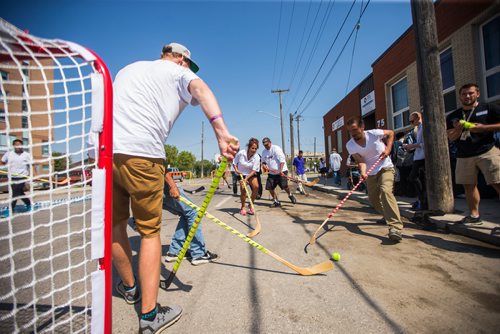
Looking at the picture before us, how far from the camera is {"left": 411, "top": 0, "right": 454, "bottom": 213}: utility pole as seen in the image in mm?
4527

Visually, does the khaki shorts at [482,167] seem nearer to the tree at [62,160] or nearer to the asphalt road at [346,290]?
the asphalt road at [346,290]

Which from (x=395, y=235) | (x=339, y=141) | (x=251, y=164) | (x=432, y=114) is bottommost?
(x=395, y=235)

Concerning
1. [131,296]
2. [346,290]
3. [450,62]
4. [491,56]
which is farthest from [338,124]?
[131,296]

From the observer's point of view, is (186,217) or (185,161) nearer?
(186,217)

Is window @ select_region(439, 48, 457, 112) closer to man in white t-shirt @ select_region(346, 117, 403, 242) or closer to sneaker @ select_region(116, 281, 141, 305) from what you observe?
man in white t-shirt @ select_region(346, 117, 403, 242)

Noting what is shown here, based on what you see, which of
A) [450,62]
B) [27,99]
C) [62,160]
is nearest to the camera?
[27,99]

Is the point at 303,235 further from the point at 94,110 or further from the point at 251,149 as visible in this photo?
the point at 94,110

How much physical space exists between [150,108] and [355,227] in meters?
3.74

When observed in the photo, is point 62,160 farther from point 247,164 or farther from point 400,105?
point 400,105

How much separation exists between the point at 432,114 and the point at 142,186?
5.06 metres

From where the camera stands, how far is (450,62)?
841cm

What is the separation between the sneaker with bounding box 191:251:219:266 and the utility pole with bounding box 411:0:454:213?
4000 millimetres

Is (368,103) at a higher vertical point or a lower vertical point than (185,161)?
lower

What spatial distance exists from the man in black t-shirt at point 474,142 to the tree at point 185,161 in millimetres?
66078
